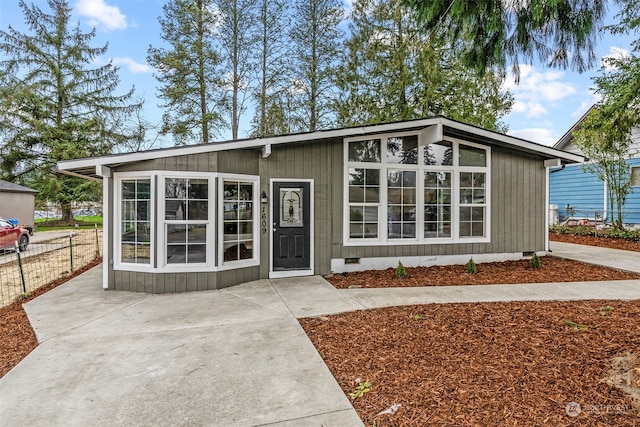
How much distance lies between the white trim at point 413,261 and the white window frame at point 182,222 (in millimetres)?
2410

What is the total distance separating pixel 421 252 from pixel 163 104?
13859 mm

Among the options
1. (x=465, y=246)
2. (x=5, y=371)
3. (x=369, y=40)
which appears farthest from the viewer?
(x=369, y=40)

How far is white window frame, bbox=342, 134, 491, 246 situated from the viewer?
269 inches

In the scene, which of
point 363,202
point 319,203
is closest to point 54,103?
point 319,203

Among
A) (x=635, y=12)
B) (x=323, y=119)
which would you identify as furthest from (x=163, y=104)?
(x=635, y=12)

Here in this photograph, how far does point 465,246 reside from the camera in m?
7.43

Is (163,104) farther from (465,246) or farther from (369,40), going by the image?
(465,246)

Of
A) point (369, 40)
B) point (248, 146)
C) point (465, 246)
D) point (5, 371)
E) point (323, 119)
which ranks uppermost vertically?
point (369, 40)

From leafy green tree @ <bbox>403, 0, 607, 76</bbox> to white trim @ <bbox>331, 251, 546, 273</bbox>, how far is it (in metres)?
4.18

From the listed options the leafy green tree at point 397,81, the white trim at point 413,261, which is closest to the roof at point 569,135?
the leafy green tree at point 397,81

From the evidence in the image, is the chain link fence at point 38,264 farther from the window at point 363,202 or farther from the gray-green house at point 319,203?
the window at point 363,202

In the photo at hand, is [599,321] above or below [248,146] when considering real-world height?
below

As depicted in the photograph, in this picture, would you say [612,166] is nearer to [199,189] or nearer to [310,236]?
[310,236]

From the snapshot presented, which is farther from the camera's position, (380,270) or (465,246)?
(465,246)
